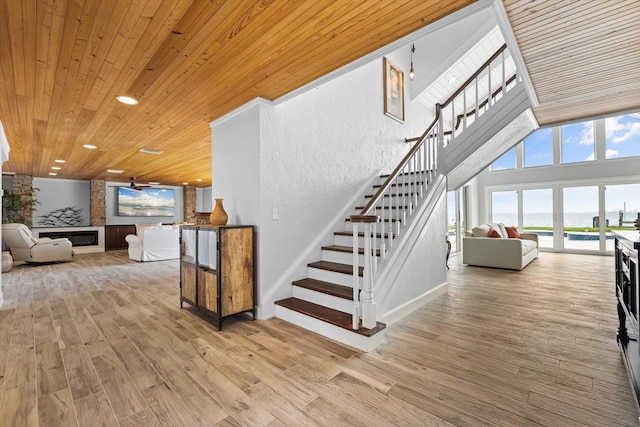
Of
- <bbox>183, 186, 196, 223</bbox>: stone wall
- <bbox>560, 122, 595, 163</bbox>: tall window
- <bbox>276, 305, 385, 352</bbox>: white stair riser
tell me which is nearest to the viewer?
<bbox>276, 305, 385, 352</bbox>: white stair riser

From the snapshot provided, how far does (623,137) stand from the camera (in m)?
7.62

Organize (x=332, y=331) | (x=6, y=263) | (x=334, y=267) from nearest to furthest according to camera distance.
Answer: (x=332, y=331) < (x=334, y=267) < (x=6, y=263)

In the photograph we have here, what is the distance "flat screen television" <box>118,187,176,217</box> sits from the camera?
10.6 meters

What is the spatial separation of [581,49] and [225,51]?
2.84m

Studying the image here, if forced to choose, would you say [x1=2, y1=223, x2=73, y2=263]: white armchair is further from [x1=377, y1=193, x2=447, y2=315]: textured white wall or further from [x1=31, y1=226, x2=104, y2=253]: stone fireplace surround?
[x1=377, y1=193, x2=447, y2=315]: textured white wall

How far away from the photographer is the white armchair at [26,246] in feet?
21.6

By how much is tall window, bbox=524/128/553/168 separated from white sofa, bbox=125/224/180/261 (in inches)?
415

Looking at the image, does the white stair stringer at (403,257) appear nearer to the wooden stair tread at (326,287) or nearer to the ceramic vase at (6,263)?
the wooden stair tread at (326,287)

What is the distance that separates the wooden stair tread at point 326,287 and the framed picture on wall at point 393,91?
139 inches

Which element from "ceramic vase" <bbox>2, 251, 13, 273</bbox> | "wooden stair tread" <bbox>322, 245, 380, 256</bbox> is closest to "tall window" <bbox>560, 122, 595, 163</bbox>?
→ "wooden stair tread" <bbox>322, 245, 380, 256</bbox>

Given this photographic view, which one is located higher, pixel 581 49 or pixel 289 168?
pixel 581 49

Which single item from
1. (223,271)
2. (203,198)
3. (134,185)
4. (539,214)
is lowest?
(223,271)

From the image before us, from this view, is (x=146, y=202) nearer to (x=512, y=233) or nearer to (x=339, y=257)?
(x=339, y=257)

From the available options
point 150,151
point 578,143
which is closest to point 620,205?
point 578,143
